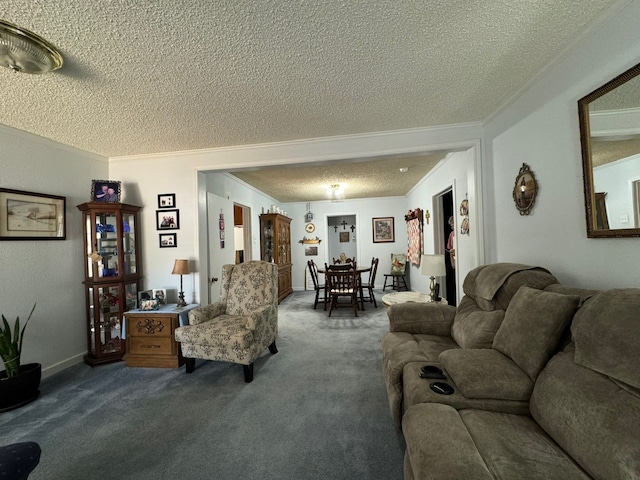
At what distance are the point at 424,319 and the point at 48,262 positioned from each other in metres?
3.70

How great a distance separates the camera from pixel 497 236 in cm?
261

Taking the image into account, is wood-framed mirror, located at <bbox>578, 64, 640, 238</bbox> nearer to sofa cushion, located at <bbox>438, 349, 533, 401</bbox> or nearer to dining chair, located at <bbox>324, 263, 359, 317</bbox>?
sofa cushion, located at <bbox>438, 349, 533, 401</bbox>

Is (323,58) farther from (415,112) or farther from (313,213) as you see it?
(313,213)

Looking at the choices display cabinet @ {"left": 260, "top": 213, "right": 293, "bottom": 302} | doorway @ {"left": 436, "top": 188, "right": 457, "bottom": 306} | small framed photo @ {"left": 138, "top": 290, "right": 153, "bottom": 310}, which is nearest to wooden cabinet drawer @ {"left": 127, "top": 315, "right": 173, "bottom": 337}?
small framed photo @ {"left": 138, "top": 290, "right": 153, "bottom": 310}

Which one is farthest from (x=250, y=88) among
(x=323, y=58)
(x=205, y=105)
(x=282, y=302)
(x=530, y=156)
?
(x=282, y=302)

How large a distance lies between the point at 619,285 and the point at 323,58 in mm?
2079

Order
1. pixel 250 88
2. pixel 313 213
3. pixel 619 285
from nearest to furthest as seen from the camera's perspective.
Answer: pixel 619 285
pixel 250 88
pixel 313 213

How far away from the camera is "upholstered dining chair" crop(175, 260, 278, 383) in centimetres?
244

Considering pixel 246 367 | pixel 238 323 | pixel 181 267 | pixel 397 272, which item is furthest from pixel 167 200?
pixel 397 272

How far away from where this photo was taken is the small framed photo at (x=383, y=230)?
6.96 metres

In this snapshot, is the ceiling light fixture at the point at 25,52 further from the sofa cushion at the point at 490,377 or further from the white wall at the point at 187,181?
the sofa cushion at the point at 490,377

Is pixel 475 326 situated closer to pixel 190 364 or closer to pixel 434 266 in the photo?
pixel 434 266

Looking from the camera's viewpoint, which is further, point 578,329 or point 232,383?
point 232,383

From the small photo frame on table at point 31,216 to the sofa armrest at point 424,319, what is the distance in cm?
348
